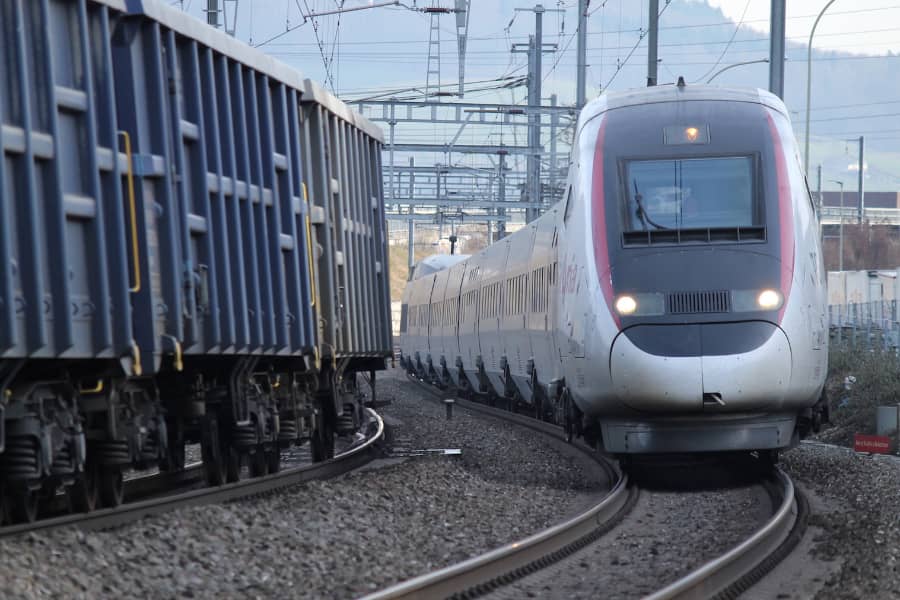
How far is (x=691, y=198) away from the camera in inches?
A: 565

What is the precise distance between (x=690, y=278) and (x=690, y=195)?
1020mm

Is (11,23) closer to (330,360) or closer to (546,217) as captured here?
(330,360)

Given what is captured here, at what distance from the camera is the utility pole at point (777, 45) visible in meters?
25.6

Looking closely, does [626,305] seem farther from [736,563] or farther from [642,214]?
[736,563]

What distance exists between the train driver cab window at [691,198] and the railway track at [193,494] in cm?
410

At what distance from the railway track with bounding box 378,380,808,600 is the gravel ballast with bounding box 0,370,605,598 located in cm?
48

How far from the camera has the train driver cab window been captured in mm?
14164

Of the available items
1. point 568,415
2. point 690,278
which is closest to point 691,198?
point 690,278

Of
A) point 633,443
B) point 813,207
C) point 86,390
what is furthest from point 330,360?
point 86,390

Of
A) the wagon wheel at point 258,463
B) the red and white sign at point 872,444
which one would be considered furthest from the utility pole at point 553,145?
the wagon wheel at point 258,463

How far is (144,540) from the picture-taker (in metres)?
9.56

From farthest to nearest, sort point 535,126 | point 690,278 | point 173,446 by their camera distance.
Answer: point 535,126 < point 690,278 < point 173,446

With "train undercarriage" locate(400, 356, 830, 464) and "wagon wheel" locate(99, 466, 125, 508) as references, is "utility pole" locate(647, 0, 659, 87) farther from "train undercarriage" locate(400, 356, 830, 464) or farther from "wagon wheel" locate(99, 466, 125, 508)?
"wagon wheel" locate(99, 466, 125, 508)

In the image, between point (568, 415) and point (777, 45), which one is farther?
point (777, 45)
